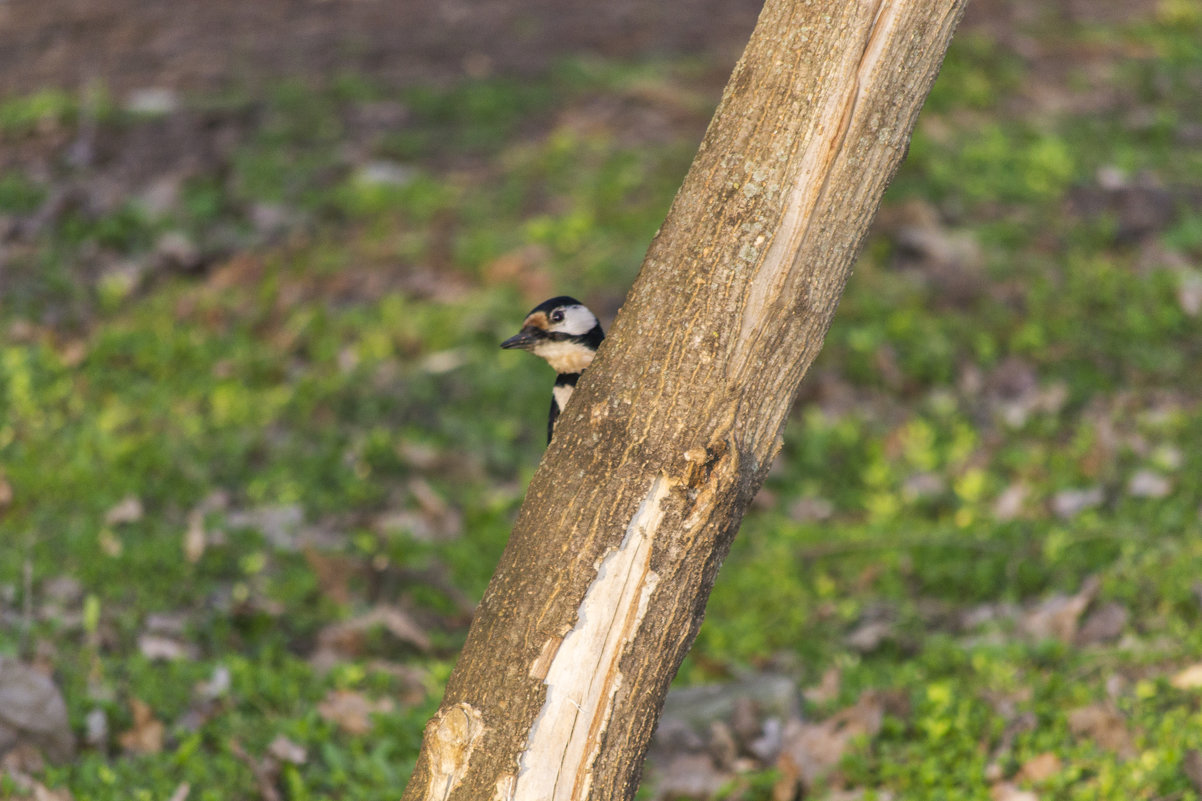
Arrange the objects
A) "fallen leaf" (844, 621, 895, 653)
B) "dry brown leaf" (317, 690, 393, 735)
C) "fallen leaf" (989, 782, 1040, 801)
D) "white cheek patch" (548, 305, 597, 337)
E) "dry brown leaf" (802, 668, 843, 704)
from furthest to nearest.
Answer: "fallen leaf" (844, 621, 895, 653) < "dry brown leaf" (802, 668, 843, 704) < "dry brown leaf" (317, 690, 393, 735) < "fallen leaf" (989, 782, 1040, 801) < "white cheek patch" (548, 305, 597, 337)

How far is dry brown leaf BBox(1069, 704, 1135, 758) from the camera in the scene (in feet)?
11.2

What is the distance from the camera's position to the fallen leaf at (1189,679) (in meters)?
3.62

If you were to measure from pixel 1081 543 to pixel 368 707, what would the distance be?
3.15 m

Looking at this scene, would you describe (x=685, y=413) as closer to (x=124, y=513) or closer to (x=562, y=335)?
(x=562, y=335)

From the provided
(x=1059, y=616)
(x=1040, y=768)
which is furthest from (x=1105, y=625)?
(x=1040, y=768)

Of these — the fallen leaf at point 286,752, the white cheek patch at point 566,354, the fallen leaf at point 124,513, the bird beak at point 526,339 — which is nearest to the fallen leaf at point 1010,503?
the white cheek patch at point 566,354

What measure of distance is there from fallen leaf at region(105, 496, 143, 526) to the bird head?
283 centimetres

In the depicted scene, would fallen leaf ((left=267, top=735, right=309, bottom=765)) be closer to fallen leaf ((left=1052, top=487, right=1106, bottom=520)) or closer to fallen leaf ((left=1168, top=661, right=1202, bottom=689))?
fallen leaf ((left=1168, top=661, right=1202, bottom=689))

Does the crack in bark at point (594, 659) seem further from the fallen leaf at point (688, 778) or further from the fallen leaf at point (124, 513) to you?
the fallen leaf at point (124, 513)

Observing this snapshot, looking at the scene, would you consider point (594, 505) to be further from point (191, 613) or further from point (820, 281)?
point (191, 613)

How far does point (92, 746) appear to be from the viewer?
11.7 ft

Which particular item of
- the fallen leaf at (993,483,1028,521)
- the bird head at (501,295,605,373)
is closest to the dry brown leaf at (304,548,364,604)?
the bird head at (501,295,605,373)

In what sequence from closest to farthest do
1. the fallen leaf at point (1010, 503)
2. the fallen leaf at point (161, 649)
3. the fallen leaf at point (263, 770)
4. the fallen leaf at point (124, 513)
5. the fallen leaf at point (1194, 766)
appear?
the fallen leaf at point (1194, 766)
the fallen leaf at point (263, 770)
the fallen leaf at point (161, 649)
the fallen leaf at point (124, 513)
the fallen leaf at point (1010, 503)

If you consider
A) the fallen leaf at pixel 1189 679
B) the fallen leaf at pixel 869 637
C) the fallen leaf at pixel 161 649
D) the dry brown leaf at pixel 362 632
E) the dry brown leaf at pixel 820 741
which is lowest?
the fallen leaf at pixel 869 637
